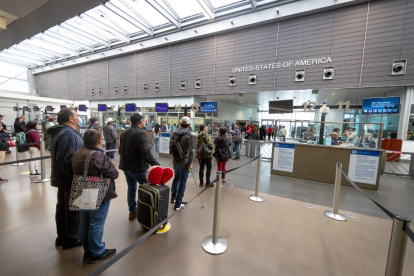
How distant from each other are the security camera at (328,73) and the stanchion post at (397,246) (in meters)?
9.34

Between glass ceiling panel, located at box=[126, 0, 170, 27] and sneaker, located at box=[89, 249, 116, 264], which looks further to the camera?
glass ceiling panel, located at box=[126, 0, 170, 27]

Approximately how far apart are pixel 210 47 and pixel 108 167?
1133cm

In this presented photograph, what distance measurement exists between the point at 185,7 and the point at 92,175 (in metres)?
10.9

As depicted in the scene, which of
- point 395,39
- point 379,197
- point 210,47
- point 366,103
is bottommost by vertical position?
point 379,197

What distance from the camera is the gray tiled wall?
7355 mm

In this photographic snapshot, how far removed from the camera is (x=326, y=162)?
16.8ft

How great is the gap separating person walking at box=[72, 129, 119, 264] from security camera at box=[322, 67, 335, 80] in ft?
33.3

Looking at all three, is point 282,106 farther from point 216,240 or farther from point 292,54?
point 216,240

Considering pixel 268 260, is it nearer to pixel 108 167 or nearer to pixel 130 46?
pixel 108 167

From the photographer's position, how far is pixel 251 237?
7.95 feet

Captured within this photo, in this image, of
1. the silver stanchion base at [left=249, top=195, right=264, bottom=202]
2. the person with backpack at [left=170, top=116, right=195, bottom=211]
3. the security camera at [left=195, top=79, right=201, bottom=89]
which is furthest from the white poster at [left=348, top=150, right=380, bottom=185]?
the security camera at [left=195, top=79, right=201, bottom=89]

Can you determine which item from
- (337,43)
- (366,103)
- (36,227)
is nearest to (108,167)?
(36,227)

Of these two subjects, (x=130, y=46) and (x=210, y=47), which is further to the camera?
(x=130, y=46)

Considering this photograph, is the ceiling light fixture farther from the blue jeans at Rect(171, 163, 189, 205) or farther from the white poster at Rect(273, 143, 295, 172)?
the blue jeans at Rect(171, 163, 189, 205)
